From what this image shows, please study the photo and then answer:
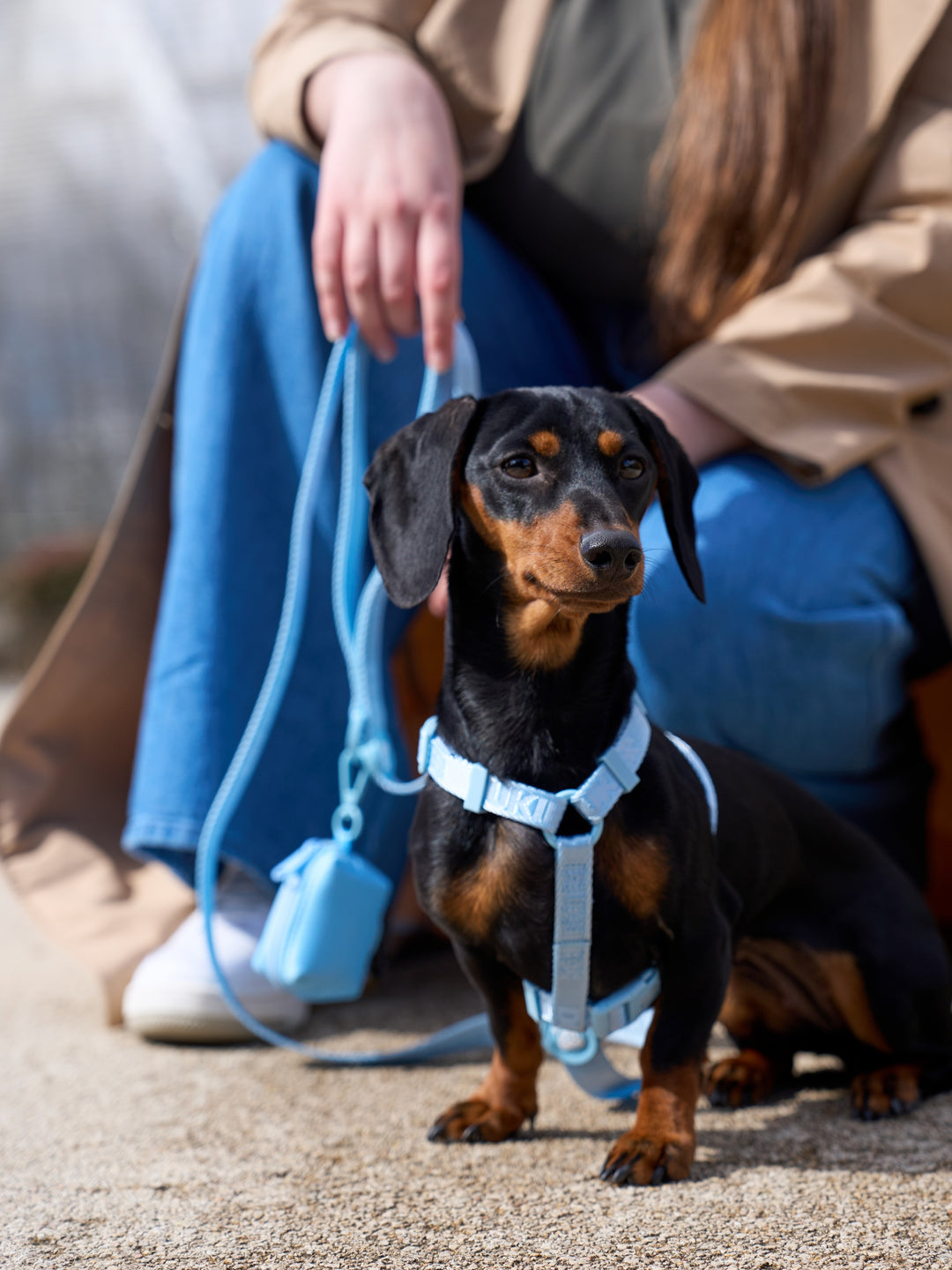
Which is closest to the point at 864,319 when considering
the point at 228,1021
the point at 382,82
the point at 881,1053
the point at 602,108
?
the point at 602,108

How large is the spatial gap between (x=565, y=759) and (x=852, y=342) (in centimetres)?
96

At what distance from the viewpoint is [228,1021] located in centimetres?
184

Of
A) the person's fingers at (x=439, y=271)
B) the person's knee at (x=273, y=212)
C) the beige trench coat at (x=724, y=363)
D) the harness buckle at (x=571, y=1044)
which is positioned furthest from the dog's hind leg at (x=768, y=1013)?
the person's knee at (x=273, y=212)

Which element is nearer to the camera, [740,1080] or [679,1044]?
[679,1044]

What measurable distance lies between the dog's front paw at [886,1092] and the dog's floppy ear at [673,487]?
681mm

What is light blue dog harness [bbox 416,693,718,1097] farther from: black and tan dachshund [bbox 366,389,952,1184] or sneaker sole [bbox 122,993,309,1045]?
sneaker sole [bbox 122,993,309,1045]

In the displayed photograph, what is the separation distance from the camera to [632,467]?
1.36 m

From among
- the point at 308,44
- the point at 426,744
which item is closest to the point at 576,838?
the point at 426,744

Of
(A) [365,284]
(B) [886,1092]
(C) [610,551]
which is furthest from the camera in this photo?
(A) [365,284]

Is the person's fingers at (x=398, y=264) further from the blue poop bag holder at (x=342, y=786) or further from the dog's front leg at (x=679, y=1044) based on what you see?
the dog's front leg at (x=679, y=1044)

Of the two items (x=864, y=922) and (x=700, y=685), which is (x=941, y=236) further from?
Answer: (x=864, y=922)

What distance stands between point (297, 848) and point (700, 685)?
72 cm

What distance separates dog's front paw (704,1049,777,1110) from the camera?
5.14 ft

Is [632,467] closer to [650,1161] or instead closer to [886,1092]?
[650,1161]
